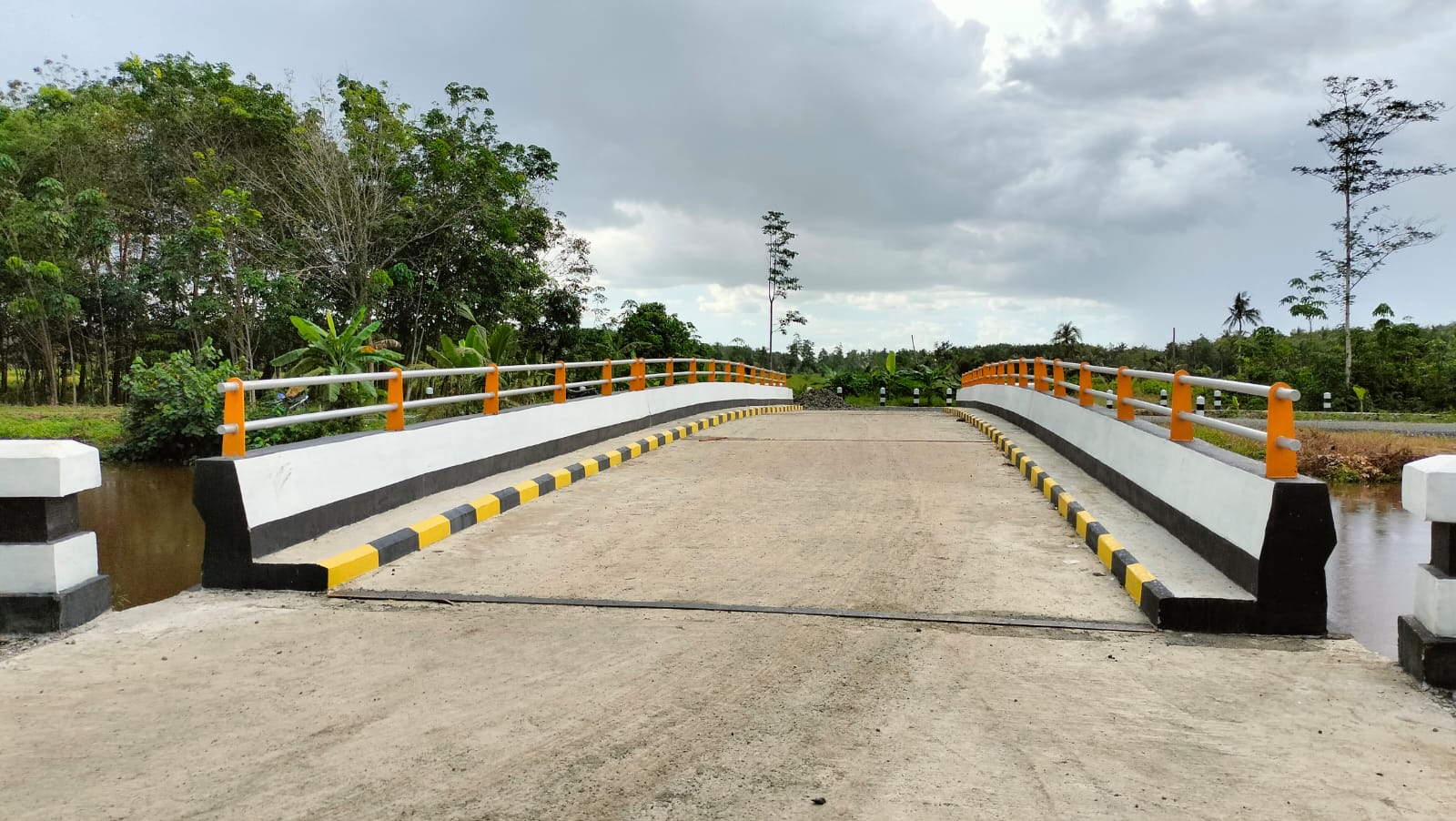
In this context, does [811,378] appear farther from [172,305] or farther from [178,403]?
[178,403]

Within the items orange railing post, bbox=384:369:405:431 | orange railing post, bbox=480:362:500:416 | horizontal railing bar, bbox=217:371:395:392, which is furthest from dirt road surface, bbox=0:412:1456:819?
orange railing post, bbox=480:362:500:416

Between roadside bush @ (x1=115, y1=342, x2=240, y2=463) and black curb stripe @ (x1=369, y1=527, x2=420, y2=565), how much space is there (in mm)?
14115

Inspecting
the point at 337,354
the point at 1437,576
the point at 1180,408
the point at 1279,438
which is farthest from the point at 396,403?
the point at 337,354

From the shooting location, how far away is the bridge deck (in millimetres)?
5566

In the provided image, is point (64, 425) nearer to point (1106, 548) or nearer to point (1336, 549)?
point (1106, 548)

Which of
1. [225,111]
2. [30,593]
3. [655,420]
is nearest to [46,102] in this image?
[225,111]

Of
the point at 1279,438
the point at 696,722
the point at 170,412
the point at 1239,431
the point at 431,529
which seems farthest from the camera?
the point at 170,412

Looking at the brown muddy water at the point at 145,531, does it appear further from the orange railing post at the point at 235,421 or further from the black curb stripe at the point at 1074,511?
the black curb stripe at the point at 1074,511

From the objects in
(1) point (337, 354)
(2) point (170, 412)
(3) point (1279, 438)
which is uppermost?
(1) point (337, 354)

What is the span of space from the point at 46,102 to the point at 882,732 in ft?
125

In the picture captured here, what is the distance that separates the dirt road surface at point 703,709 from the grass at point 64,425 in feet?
59.7

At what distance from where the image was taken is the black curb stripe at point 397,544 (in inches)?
247

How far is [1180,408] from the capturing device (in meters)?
6.71

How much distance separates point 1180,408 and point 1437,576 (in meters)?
2.74
